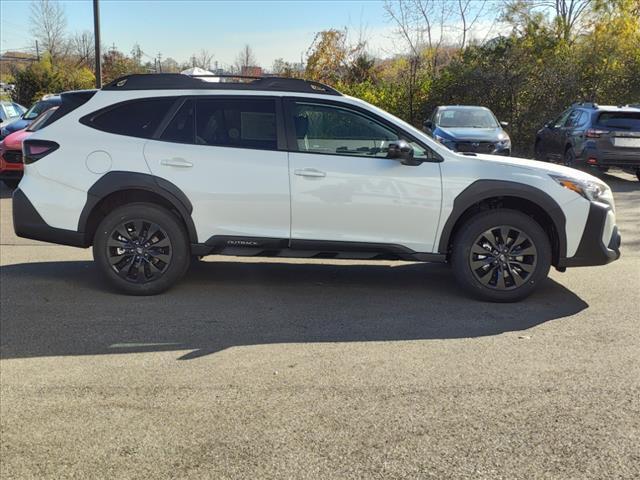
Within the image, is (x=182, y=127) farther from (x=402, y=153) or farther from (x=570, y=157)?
(x=570, y=157)

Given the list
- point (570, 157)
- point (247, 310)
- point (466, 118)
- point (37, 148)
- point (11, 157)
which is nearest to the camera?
point (247, 310)

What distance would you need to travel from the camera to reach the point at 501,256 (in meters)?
5.42

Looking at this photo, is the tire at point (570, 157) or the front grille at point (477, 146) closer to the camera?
the front grille at point (477, 146)

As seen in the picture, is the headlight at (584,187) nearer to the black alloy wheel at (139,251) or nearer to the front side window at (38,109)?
the black alloy wheel at (139,251)

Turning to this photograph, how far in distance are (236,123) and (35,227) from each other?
6.66 feet

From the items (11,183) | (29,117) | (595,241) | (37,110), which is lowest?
(595,241)

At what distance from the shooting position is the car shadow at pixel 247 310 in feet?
15.0

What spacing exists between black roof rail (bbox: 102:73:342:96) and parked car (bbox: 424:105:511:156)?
23.1 feet

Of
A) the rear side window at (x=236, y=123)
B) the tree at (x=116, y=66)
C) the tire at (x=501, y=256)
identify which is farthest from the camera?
the tree at (x=116, y=66)

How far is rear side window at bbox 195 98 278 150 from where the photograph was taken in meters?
5.48

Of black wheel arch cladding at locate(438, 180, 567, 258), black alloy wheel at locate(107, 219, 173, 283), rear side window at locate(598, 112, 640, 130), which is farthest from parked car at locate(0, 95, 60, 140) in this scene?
rear side window at locate(598, 112, 640, 130)

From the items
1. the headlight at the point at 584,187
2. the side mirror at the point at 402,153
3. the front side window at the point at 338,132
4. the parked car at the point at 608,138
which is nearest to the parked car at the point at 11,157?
the front side window at the point at 338,132

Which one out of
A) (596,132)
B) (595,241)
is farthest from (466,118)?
(595,241)

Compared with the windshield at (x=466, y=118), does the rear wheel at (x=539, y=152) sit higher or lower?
lower
